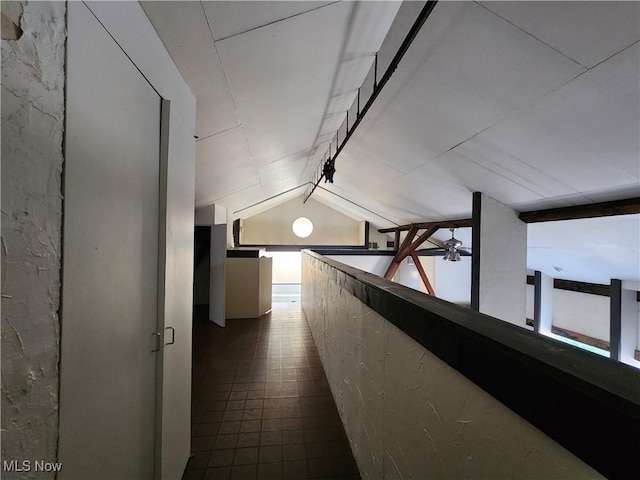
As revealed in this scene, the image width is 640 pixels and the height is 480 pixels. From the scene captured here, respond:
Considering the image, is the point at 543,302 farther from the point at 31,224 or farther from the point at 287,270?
the point at 31,224

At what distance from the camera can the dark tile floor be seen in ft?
5.31

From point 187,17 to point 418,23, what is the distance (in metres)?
1.07

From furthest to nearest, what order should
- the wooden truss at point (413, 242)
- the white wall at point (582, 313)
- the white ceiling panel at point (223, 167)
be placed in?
the wooden truss at point (413, 242), the white wall at point (582, 313), the white ceiling panel at point (223, 167)

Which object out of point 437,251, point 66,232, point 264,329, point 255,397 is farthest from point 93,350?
point 437,251

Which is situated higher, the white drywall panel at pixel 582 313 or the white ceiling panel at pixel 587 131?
the white ceiling panel at pixel 587 131

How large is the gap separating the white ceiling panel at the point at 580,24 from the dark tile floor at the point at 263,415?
247 cm

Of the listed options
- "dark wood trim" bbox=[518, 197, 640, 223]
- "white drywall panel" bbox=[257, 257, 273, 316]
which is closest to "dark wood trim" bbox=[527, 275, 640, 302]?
"dark wood trim" bbox=[518, 197, 640, 223]

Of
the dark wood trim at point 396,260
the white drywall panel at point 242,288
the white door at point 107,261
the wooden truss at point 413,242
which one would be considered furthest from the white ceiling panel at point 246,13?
the dark wood trim at point 396,260

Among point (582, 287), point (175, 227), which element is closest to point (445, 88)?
point (175, 227)

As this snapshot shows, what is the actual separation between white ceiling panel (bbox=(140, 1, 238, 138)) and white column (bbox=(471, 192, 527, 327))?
306 cm

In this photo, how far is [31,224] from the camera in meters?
0.58

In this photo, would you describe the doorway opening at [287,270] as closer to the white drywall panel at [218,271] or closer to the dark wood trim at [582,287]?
the white drywall panel at [218,271]

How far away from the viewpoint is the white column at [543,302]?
22.6ft

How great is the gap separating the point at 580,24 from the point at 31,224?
7.11ft
